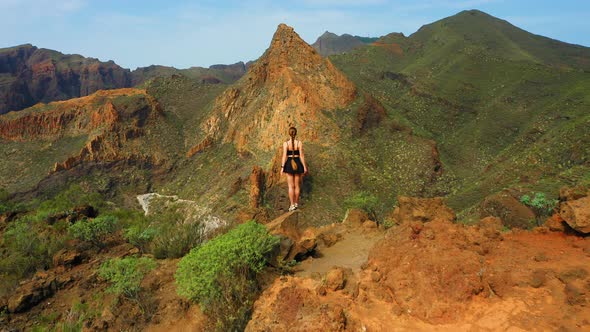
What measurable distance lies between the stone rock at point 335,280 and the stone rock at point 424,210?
5.83 meters

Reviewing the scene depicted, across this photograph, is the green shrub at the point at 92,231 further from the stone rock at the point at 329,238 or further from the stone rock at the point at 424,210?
the stone rock at the point at 424,210

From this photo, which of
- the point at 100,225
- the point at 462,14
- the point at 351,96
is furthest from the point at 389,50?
the point at 100,225

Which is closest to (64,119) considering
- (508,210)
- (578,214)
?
(508,210)

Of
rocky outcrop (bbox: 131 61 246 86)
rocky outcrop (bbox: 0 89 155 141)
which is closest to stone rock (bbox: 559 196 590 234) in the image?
rocky outcrop (bbox: 0 89 155 141)

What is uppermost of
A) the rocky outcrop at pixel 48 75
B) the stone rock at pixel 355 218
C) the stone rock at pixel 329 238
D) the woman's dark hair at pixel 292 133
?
the rocky outcrop at pixel 48 75

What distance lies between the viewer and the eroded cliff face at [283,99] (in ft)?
151

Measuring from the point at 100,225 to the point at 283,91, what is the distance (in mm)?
32056

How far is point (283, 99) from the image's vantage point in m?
48.2

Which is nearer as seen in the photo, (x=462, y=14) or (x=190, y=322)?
(x=190, y=322)

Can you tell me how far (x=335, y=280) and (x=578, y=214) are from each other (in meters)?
5.44

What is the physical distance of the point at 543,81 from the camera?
6097cm

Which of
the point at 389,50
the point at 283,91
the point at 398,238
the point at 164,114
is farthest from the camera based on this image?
the point at 389,50

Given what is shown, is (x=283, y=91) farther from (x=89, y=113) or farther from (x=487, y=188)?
(x=89, y=113)

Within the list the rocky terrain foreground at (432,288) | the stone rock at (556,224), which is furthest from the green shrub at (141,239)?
the stone rock at (556,224)
